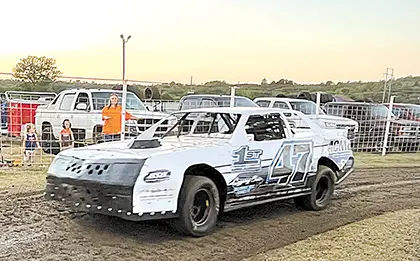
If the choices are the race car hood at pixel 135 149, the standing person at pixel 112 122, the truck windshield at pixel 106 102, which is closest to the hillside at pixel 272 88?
the truck windshield at pixel 106 102

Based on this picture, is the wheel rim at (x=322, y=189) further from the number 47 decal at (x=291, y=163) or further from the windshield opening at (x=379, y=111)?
the windshield opening at (x=379, y=111)

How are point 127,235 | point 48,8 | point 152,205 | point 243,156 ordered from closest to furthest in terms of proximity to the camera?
1. point 152,205
2. point 127,235
3. point 243,156
4. point 48,8

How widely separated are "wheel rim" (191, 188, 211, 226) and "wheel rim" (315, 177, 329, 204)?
2.48m

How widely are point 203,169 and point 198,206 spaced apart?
0.46 metres

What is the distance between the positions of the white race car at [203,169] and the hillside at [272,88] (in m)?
6.49

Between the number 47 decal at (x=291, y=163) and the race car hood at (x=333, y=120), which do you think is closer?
Answer: the number 47 decal at (x=291, y=163)

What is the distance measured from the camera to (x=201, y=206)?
6.27m

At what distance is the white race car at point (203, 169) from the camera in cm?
564

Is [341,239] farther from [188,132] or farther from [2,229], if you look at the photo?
[2,229]

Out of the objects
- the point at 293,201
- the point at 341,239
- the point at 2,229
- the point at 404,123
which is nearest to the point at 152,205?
the point at 2,229

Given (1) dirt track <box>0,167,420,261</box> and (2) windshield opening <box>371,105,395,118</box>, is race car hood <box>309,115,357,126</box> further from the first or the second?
(1) dirt track <box>0,167,420,261</box>

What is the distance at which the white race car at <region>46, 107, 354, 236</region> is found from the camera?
5.64m

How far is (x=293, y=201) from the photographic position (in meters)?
8.34

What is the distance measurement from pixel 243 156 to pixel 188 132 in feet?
4.93
